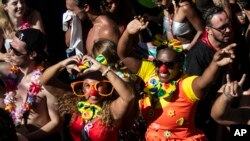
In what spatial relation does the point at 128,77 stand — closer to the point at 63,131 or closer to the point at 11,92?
the point at 11,92

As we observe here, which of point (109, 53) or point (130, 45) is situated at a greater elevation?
point (109, 53)

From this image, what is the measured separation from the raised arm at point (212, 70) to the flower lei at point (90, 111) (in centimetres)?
73

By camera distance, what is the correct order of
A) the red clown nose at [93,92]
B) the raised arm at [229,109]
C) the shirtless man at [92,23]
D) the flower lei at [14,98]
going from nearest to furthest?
the raised arm at [229,109] → the red clown nose at [93,92] → the flower lei at [14,98] → the shirtless man at [92,23]

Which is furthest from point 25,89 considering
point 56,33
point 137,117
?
point 56,33

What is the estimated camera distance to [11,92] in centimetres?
525

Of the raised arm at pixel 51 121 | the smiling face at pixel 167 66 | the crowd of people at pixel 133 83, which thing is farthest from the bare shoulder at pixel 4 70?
the smiling face at pixel 167 66

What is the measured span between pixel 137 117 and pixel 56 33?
2643 mm

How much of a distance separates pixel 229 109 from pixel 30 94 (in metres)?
1.63

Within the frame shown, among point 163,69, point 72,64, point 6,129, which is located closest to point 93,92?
point 72,64

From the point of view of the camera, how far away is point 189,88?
15.5 ft

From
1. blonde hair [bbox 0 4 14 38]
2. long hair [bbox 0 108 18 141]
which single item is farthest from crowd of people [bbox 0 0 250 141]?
long hair [bbox 0 108 18 141]

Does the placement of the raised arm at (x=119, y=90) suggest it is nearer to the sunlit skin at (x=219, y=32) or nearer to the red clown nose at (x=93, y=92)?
the red clown nose at (x=93, y=92)

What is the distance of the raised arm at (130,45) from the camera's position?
518 cm

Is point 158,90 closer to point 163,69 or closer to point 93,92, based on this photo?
point 163,69
